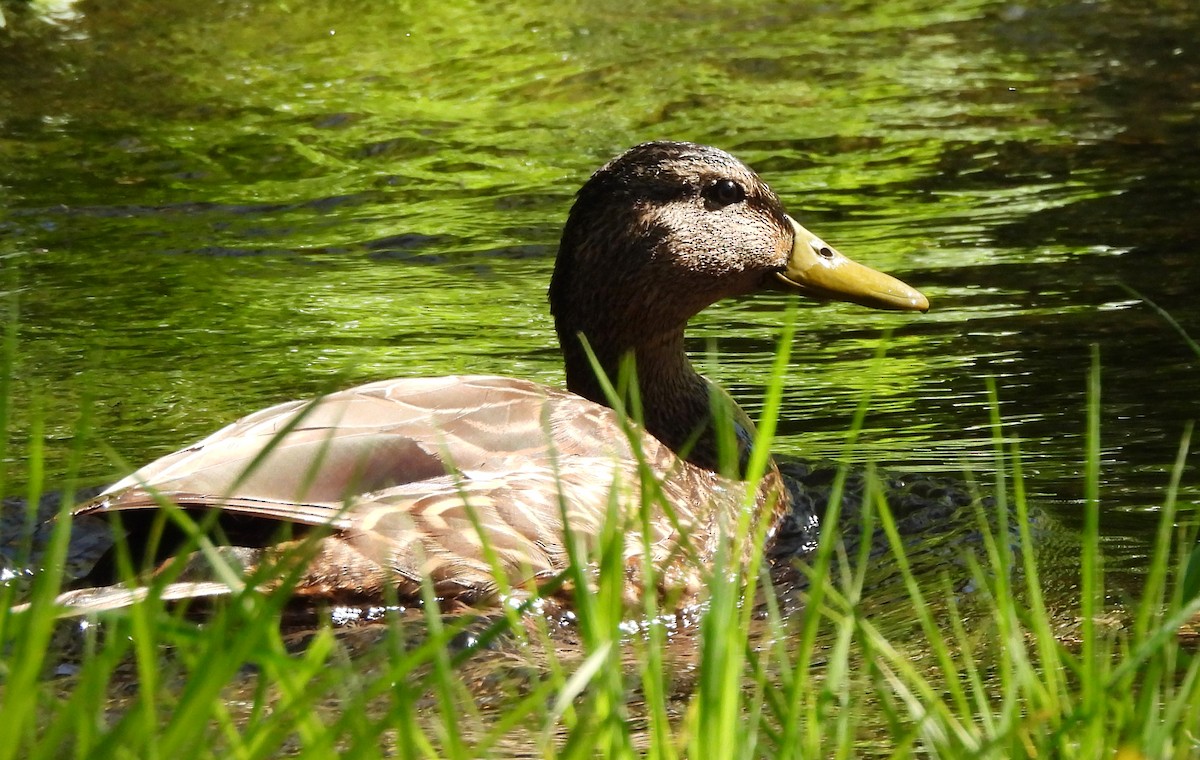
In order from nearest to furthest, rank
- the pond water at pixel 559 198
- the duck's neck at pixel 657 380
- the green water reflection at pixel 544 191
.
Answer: the duck's neck at pixel 657 380, the pond water at pixel 559 198, the green water reflection at pixel 544 191

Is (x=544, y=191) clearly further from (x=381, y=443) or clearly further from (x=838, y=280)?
(x=381, y=443)

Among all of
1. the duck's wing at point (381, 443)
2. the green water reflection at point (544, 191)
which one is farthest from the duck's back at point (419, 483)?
the green water reflection at point (544, 191)

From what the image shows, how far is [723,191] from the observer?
6180 millimetres

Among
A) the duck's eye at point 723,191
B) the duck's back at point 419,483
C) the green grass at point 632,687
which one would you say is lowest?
the duck's back at point 419,483

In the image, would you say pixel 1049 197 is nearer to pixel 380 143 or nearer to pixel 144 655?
pixel 380 143

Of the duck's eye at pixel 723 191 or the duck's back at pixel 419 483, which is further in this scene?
the duck's eye at pixel 723 191

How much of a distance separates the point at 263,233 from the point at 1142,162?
4.91 meters

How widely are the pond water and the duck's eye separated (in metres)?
0.98

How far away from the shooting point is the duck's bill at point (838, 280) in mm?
6242

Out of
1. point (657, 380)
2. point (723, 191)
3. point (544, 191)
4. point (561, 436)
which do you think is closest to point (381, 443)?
point (561, 436)

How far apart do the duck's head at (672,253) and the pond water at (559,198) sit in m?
0.68

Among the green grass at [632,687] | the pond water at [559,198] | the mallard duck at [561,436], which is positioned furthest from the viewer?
the pond water at [559,198]

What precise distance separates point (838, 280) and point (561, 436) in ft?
4.45

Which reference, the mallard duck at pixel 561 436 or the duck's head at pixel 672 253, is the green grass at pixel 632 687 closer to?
the mallard duck at pixel 561 436
